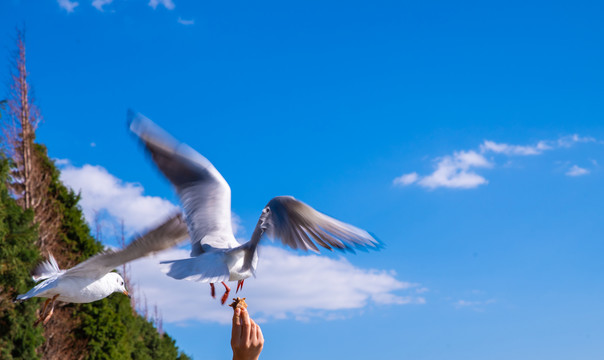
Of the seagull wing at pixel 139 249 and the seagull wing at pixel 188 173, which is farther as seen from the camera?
the seagull wing at pixel 188 173

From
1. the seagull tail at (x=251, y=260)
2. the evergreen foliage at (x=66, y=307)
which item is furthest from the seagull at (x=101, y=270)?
the evergreen foliage at (x=66, y=307)

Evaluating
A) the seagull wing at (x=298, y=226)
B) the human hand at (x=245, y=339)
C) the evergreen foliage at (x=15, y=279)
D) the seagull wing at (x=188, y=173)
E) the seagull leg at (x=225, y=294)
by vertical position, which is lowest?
the human hand at (x=245, y=339)

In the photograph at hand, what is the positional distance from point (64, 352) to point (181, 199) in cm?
1768

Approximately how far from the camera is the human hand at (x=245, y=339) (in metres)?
3.32

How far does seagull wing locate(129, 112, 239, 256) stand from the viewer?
16.9 ft

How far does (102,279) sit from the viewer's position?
4.65 meters

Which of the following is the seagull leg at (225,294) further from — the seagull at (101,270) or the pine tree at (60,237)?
the pine tree at (60,237)

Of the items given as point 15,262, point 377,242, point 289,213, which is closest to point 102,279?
point 289,213

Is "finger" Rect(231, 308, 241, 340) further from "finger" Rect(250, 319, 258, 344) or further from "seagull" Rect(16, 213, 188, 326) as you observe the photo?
"seagull" Rect(16, 213, 188, 326)

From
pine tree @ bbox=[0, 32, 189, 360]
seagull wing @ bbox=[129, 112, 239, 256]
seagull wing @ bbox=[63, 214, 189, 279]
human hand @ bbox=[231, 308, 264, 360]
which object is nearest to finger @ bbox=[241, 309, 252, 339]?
human hand @ bbox=[231, 308, 264, 360]

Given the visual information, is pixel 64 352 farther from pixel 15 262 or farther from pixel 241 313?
pixel 241 313

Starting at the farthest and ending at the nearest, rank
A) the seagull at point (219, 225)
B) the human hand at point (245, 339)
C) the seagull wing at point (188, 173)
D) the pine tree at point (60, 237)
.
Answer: the pine tree at point (60, 237) < the seagull wing at point (188, 173) < the seagull at point (219, 225) < the human hand at point (245, 339)

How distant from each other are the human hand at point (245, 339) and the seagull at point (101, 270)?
2.68ft

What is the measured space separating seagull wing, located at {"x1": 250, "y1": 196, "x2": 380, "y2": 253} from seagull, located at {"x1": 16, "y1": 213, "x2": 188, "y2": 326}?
0.51m
